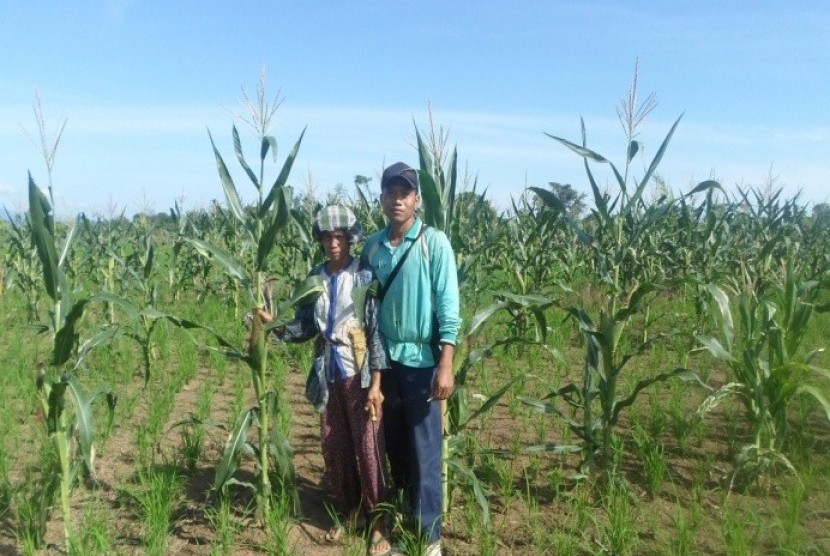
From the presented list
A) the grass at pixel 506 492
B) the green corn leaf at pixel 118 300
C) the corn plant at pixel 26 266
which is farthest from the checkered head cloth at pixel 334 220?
the corn plant at pixel 26 266

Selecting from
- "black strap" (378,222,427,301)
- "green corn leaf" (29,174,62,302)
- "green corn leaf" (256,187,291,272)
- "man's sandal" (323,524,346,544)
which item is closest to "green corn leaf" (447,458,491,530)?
"man's sandal" (323,524,346,544)

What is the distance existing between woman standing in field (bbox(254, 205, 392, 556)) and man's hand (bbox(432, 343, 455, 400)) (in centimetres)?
29

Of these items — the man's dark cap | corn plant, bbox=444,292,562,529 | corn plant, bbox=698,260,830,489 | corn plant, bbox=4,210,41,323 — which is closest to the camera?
the man's dark cap

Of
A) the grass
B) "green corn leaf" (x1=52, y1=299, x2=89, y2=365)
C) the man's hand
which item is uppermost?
"green corn leaf" (x1=52, y1=299, x2=89, y2=365)

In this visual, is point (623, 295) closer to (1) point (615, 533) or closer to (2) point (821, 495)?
(2) point (821, 495)

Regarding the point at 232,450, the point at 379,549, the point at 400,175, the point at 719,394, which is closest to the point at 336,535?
the point at 379,549

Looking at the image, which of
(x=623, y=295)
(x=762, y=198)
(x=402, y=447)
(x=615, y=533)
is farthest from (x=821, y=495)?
(x=762, y=198)

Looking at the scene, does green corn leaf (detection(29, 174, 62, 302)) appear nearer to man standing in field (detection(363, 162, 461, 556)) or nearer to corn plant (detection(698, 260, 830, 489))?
man standing in field (detection(363, 162, 461, 556))

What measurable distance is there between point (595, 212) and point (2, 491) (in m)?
3.60

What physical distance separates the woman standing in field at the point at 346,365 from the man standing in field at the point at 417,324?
3.7 inches

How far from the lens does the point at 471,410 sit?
5508mm

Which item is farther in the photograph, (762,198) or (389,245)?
(762,198)

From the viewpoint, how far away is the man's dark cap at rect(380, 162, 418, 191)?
10.1 feet

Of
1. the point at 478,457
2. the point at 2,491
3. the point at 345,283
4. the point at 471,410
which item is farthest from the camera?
the point at 471,410
